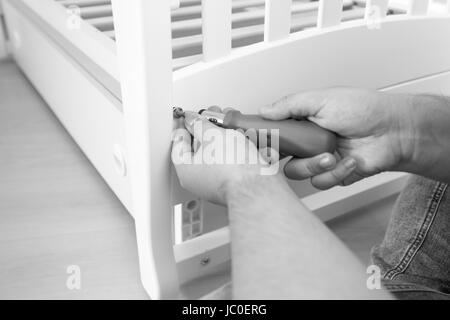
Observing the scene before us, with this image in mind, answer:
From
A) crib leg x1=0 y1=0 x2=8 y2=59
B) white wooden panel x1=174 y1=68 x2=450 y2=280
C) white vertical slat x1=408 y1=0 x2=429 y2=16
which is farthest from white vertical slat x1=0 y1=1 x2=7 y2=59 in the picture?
white vertical slat x1=408 y1=0 x2=429 y2=16

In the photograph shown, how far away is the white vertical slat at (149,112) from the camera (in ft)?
1.62

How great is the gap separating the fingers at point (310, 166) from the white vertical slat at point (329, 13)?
0.23m

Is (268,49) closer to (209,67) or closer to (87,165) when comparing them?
(209,67)

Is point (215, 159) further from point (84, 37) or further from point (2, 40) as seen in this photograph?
point (2, 40)

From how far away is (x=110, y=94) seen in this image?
2.51ft

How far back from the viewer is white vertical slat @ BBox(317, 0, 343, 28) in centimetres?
67

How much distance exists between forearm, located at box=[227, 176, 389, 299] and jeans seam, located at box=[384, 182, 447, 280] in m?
0.23

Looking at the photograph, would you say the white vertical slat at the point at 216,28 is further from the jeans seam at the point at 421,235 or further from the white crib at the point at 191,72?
the jeans seam at the point at 421,235

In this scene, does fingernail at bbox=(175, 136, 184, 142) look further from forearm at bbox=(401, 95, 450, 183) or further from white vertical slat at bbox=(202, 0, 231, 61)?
forearm at bbox=(401, 95, 450, 183)

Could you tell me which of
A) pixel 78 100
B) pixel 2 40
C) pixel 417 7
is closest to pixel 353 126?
pixel 417 7

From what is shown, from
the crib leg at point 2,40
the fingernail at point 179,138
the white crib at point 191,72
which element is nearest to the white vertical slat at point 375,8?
the white crib at point 191,72

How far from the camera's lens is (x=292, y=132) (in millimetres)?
541

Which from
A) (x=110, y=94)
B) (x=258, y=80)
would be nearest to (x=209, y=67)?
(x=258, y=80)

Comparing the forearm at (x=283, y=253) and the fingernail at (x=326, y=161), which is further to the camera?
the fingernail at (x=326, y=161)
